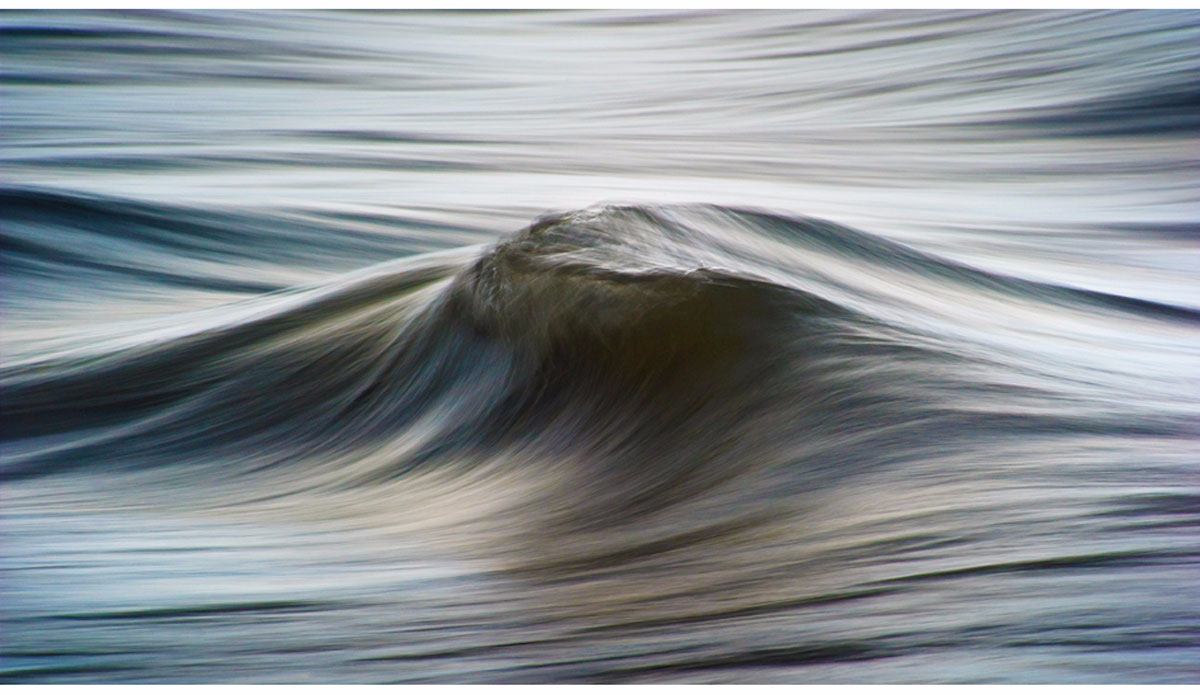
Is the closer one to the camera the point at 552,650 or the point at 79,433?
the point at 552,650

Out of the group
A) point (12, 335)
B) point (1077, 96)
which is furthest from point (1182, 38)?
point (12, 335)

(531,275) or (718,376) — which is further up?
(531,275)

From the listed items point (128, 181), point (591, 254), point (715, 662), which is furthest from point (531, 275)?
point (128, 181)

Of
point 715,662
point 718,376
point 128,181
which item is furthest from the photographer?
point 128,181

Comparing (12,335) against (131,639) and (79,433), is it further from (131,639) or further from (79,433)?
(131,639)

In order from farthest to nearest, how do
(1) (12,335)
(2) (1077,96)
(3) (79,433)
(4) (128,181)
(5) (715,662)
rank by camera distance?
(2) (1077,96) < (4) (128,181) < (1) (12,335) < (3) (79,433) < (5) (715,662)

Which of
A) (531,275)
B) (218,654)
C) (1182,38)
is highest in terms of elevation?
(1182,38)

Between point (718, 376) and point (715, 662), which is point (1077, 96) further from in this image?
point (715, 662)
